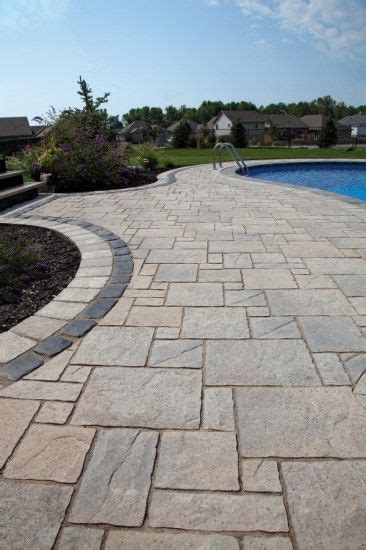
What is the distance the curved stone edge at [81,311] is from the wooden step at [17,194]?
1990mm

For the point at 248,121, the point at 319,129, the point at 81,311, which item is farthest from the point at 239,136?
the point at 319,129

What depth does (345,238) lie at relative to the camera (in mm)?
4367

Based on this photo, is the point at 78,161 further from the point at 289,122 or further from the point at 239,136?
the point at 289,122

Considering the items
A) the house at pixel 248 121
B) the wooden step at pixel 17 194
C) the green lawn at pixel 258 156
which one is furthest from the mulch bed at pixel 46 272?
the house at pixel 248 121

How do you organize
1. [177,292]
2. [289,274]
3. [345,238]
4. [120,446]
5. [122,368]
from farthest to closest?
[345,238]
[289,274]
[177,292]
[122,368]
[120,446]

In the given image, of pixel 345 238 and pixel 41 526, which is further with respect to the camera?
pixel 345 238

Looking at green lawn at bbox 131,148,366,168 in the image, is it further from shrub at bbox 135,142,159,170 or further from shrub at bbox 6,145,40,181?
shrub at bbox 6,145,40,181

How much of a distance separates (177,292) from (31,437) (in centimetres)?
167

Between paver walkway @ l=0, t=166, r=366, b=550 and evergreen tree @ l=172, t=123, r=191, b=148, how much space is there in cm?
3272

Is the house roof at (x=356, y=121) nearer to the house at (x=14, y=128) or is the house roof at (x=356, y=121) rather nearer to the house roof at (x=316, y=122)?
the house roof at (x=316, y=122)

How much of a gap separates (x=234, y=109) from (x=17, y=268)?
77.7 meters

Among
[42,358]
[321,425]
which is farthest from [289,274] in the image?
[42,358]

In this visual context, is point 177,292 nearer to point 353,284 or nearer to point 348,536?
point 353,284

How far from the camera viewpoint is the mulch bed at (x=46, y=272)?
2.76 m
